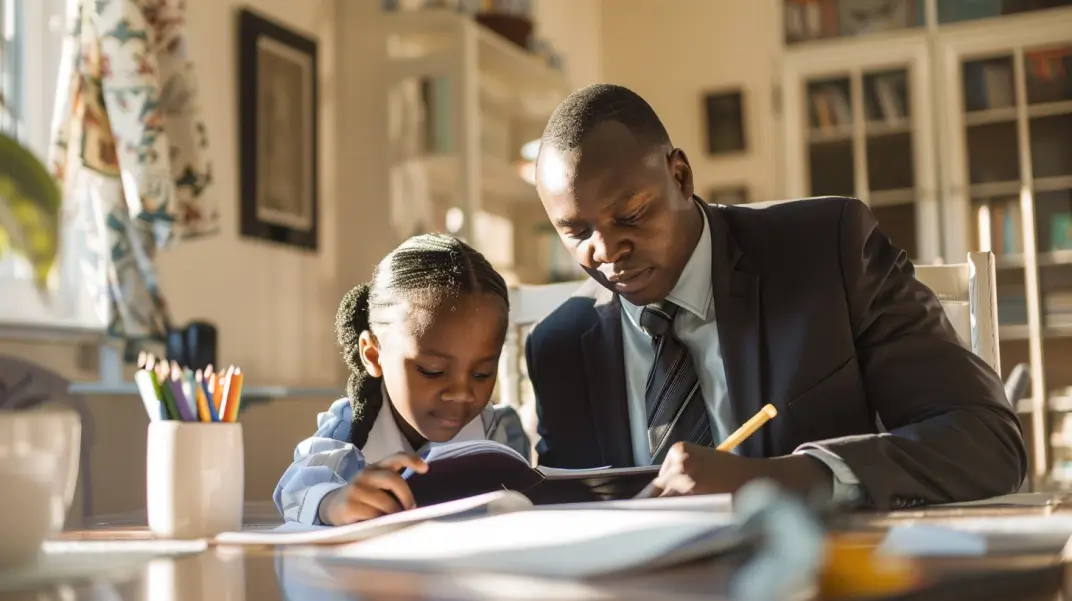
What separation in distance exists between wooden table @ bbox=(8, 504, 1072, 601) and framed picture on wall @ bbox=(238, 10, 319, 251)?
2.83 meters

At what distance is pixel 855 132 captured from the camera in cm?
469

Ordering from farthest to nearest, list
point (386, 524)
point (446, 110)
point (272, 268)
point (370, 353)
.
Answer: point (446, 110) → point (272, 268) → point (370, 353) → point (386, 524)

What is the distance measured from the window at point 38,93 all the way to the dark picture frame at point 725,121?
11.6 feet

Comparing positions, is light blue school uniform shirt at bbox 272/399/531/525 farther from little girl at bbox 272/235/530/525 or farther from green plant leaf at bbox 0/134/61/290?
green plant leaf at bbox 0/134/61/290

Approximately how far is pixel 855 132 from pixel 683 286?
3.66 m

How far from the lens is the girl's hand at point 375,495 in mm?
903

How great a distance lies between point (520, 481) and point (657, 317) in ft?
1.35

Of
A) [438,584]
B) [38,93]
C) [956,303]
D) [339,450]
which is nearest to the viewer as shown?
[438,584]

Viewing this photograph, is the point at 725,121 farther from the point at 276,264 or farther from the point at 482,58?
the point at 276,264

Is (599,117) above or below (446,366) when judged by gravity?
above

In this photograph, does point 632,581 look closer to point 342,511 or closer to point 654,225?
point 342,511

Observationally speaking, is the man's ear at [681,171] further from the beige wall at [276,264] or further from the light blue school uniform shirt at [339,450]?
the beige wall at [276,264]

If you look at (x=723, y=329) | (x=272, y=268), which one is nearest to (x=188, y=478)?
(x=723, y=329)

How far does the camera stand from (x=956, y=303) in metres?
1.48
